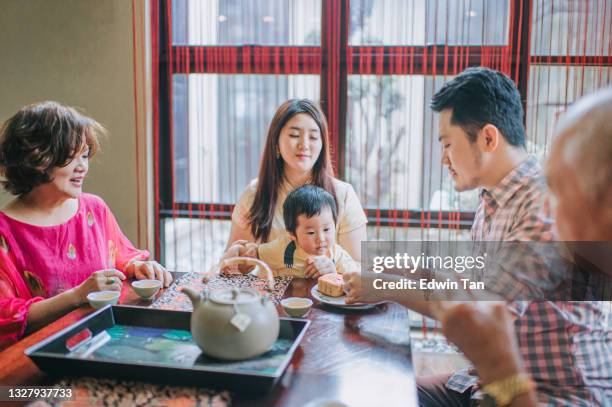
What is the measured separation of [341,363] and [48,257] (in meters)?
1.07

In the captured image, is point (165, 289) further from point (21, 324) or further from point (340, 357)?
point (340, 357)

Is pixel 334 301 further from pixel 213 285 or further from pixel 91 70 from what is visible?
pixel 91 70

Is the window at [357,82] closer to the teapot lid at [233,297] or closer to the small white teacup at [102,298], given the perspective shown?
the small white teacup at [102,298]

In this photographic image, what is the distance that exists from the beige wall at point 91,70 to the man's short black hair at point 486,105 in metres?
2.02

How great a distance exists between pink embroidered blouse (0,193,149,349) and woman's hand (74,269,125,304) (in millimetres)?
125

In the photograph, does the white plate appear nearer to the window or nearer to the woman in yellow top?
the woman in yellow top

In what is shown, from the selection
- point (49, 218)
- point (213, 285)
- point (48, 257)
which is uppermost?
point (49, 218)

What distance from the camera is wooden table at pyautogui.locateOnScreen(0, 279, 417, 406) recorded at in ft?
3.26

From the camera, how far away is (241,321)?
39.3 inches

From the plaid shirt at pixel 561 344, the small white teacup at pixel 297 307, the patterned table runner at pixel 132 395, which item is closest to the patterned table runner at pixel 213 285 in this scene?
the small white teacup at pixel 297 307

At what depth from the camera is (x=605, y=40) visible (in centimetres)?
255

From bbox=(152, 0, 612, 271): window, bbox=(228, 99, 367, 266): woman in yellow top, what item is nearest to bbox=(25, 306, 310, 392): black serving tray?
bbox=(228, 99, 367, 266): woman in yellow top

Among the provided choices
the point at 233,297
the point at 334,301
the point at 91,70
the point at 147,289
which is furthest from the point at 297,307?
the point at 91,70

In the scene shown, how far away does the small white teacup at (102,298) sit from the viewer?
1438 millimetres
